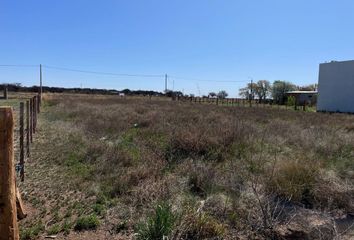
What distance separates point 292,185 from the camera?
6.35 m

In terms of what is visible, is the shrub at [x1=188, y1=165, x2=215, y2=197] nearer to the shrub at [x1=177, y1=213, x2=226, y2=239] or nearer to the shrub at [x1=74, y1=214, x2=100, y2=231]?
the shrub at [x1=177, y1=213, x2=226, y2=239]

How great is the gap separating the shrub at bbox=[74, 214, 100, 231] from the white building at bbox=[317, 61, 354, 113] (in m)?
41.2

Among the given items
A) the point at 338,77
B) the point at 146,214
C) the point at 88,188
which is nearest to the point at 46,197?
the point at 88,188

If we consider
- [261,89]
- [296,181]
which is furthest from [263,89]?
[296,181]

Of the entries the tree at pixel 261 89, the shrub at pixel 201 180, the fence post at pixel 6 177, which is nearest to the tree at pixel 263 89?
the tree at pixel 261 89

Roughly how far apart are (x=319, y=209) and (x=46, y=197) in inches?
173

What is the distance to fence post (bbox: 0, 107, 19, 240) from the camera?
3270 millimetres

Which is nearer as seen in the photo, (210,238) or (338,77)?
(210,238)

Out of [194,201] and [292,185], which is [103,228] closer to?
[194,201]

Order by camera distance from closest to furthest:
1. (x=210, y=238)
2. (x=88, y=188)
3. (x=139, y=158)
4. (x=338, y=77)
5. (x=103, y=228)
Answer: (x=210, y=238) < (x=103, y=228) < (x=88, y=188) < (x=139, y=158) < (x=338, y=77)

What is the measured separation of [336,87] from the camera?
142 ft

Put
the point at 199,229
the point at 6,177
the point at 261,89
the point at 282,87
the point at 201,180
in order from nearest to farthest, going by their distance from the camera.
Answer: the point at 6,177, the point at 199,229, the point at 201,180, the point at 282,87, the point at 261,89

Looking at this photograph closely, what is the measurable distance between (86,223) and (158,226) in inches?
47.4

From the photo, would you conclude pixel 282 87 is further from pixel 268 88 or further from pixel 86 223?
pixel 86 223
